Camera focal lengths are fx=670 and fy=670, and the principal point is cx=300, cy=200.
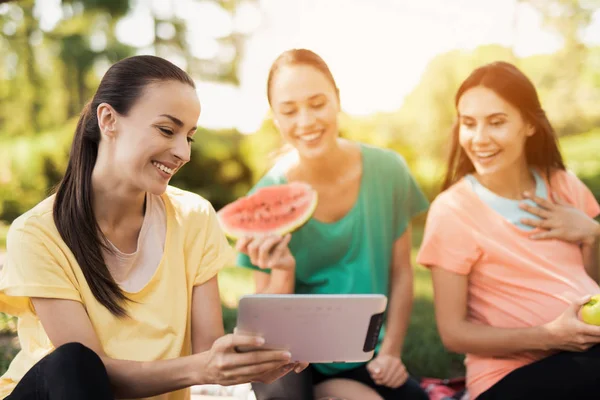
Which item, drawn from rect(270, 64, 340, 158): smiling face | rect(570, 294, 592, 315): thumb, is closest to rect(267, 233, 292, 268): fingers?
rect(270, 64, 340, 158): smiling face

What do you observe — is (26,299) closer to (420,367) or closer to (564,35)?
(420,367)

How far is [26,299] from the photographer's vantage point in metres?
2.21

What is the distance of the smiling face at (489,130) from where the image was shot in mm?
2900

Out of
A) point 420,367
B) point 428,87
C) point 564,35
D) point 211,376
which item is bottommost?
point 420,367

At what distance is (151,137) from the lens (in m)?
2.24

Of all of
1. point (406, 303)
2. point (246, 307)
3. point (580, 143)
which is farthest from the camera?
point (580, 143)

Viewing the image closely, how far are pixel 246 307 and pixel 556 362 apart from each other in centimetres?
136

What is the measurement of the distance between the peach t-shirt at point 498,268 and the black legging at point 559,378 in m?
0.09

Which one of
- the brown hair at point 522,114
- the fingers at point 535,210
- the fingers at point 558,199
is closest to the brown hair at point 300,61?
the brown hair at point 522,114

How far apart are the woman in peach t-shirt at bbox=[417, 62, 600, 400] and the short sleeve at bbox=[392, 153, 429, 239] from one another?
25 cm

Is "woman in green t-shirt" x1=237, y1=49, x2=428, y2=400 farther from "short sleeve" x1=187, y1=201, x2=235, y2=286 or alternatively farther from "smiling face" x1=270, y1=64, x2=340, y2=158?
"short sleeve" x1=187, y1=201, x2=235, y2=286

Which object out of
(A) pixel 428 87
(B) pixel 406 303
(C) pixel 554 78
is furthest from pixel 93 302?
(C) pixel 554 78

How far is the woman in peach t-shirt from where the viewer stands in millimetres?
2750

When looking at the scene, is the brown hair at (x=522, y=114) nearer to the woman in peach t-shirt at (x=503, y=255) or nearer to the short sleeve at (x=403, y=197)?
the woman in peach t-shirt at (x=503, y=255)
